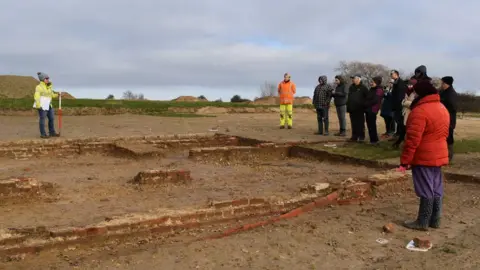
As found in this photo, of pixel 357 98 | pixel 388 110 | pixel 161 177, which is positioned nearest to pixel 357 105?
pixel 357 98

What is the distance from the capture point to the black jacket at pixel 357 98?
41.3ft

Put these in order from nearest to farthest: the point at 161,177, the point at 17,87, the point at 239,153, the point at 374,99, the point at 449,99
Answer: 1. the point at 161,177
2. the point at 449,99
3. the point at 239,153
4. the point at 374,99
5. the point at 17,87

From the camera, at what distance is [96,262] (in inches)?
195

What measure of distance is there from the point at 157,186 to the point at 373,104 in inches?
250

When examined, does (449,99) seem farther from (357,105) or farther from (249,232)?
(249,232)

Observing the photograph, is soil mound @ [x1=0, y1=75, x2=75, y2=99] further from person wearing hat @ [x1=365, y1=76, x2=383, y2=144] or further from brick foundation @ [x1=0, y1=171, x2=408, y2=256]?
brick foundation @ [x1=0, y1=171, x2=408, y2=256]

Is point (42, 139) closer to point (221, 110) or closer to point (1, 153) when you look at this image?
point (1, 153)

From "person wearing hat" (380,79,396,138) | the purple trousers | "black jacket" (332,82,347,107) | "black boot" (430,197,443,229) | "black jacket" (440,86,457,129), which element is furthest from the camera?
"black jacket" (332,82,347,107)

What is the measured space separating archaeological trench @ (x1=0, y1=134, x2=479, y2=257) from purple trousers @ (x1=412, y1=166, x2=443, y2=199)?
1.39m

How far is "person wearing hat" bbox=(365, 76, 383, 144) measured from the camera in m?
12.4

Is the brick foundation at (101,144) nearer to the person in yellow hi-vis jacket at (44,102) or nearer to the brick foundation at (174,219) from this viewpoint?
the person in yellow hi-vis jacket at (44,102)

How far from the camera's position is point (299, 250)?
215 inches

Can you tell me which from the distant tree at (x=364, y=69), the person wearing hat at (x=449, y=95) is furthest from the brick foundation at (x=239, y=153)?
the distant tree at (x=364, y=69)

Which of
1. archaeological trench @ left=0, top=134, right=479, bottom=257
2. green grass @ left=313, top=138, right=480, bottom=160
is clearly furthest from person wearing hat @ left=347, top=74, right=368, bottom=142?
archaeological trench @ left=0, top=134, right=479, bottom=257
